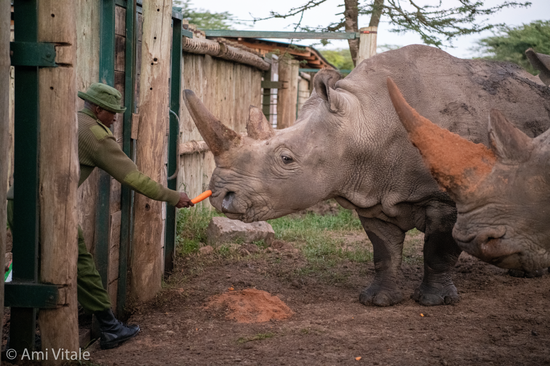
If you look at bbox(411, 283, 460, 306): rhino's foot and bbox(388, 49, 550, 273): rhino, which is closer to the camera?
bbox(388, 49, 550, 273): rhino

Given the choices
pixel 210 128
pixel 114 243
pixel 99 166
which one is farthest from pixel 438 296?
pixel 99 166

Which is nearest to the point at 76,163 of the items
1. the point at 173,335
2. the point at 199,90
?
the point at 173,335

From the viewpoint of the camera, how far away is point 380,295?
17.3ft

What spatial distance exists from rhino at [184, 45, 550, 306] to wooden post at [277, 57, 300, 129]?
20.4 feet

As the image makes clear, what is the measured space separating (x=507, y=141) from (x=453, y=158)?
295 mm

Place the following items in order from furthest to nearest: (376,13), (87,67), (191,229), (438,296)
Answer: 1. (376,13)
2. (191,229)
3. (438,296)
4. (87,67)

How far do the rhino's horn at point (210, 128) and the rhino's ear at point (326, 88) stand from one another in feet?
2.44

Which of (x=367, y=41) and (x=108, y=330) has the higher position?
(x=367, y=41)

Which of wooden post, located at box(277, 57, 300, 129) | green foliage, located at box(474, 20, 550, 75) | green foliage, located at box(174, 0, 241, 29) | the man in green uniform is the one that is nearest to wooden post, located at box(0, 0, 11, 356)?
the man in green uniform

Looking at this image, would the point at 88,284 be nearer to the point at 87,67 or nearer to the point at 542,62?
the point at 87,67

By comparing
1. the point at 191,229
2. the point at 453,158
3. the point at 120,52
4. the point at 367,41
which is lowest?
the point at 191,229

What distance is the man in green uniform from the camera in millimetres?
4043

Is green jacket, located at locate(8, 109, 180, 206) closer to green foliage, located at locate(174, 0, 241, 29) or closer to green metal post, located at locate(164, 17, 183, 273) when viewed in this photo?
green metal post, located at locate(164, 17, 183, 273)

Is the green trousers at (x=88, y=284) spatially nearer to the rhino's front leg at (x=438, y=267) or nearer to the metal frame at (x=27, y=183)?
the metal frame at (x=27, y=183)
